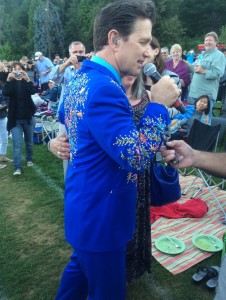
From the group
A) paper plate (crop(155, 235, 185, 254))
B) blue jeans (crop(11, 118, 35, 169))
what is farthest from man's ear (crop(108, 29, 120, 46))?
blue jeans (crop(11, 118, 35, 169))

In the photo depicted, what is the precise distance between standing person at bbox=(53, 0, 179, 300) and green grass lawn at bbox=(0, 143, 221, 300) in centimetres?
141

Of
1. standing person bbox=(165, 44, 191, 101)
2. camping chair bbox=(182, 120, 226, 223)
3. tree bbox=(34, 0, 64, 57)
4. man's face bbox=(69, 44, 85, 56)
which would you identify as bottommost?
camping chair bbox=(182, 120, 226, 223)

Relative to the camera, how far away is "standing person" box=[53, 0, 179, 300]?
137 cm

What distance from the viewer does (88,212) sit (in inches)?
61.2

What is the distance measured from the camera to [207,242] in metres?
3.58

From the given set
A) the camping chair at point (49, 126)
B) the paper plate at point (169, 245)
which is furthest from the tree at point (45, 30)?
the paper plate at point (169, 245)

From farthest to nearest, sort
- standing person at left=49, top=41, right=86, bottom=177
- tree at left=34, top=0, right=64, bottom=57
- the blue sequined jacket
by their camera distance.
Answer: tree at left=34, top=0, right=64, bottom=57
standing person at left=49, top=41, right=86, bottom=177
the blue sequined jacket

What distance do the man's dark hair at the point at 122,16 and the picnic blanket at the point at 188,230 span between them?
2.53 m

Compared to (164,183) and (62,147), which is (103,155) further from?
(164,183)

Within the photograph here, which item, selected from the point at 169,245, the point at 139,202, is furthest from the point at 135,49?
the point at 169,245

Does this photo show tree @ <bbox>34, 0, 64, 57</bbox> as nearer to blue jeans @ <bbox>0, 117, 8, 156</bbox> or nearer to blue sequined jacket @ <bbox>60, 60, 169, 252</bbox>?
blue jeans @ <bbox>0, 117, 8, 156</bbox>

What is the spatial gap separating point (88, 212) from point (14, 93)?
15.5 ft

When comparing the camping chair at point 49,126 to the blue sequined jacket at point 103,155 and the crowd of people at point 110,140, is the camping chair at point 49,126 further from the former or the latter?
the blue sequined jacket at point 103,155

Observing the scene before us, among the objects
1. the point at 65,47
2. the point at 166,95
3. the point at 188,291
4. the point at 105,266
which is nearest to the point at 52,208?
the point at 188,291
